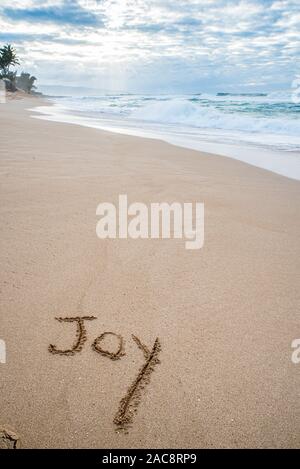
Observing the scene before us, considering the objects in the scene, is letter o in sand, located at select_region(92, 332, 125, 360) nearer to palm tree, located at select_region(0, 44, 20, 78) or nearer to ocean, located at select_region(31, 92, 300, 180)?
ocean, located at select_region(31, 92, 300, 180)

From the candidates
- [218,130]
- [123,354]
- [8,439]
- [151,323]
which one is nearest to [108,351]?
[123,354]

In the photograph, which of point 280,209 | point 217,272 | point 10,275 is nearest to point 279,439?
point 217,272

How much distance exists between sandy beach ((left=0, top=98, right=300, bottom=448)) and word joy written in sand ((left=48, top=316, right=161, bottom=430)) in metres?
0.02

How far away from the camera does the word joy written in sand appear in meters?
1.38

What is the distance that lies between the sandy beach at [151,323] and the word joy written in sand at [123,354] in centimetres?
2

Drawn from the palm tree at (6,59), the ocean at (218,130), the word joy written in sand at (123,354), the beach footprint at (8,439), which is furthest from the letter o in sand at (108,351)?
the palm tree at (6,59)

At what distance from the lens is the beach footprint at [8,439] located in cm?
125

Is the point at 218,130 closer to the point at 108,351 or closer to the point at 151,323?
the point at 151,323

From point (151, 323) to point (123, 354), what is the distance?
10.5 inches

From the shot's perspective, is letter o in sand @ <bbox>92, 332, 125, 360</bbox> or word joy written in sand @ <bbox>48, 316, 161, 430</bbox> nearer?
word joy written in sand @ <bbox>48, 316, 161, 430</bbox>

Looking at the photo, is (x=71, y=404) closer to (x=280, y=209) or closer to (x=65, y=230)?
(x=65, y=230)

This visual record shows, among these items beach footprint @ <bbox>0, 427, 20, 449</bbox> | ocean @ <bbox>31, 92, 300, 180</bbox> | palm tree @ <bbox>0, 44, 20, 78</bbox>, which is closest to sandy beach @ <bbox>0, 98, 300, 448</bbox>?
beach footprint @ <bbox>0, 427, 20, 449</bbox>

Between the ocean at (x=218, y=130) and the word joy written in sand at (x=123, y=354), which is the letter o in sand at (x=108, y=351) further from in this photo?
the ocean at (x=218, y=130)
